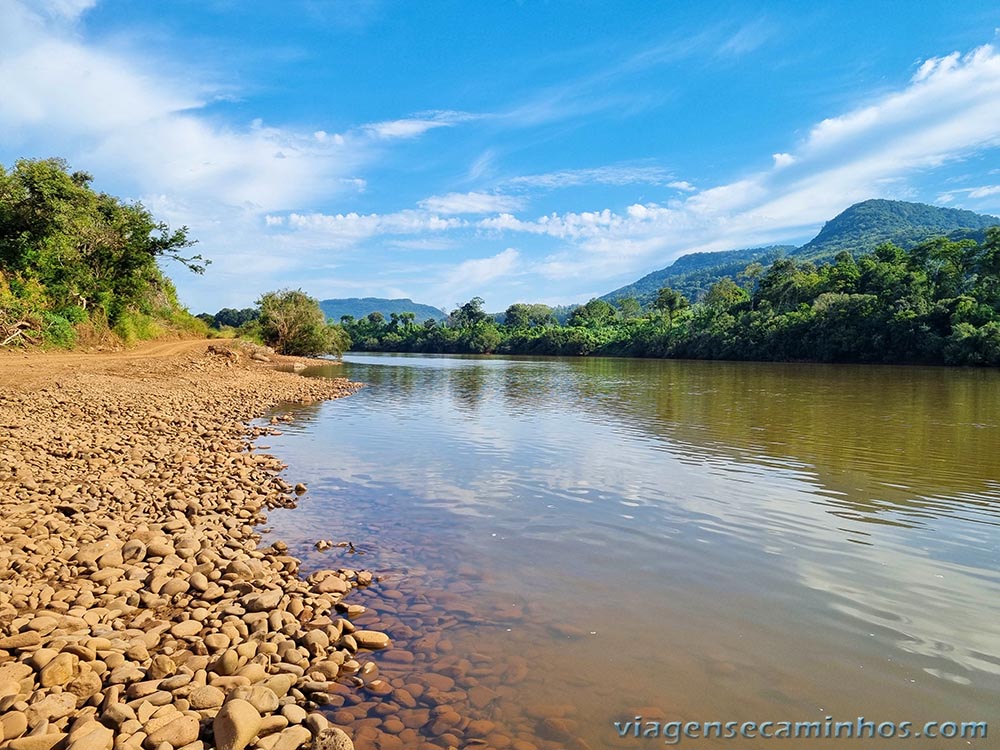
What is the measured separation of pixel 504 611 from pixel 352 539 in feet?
10.3

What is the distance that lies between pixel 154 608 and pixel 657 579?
5.40 meters

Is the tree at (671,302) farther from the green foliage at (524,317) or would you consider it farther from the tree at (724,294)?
the green foliage at (524,317)

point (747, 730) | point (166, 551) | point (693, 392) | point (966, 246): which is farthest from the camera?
point (966, 246)

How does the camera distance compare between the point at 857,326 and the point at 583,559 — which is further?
the point at 857,326

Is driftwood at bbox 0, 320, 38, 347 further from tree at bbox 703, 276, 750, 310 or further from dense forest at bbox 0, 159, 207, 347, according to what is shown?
tree at bbox 703, 276, 750, 310

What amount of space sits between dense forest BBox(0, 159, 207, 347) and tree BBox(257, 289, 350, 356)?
2550 centimetres

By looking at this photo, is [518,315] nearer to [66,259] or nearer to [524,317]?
[524,317]

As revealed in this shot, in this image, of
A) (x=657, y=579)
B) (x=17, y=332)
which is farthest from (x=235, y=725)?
(x=17, y=332)

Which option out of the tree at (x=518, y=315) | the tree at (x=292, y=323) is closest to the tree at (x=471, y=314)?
the tree at (x=518, y=315)

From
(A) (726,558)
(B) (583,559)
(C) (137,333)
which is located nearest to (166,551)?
(B) (583,559)

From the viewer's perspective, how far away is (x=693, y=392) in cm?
3422

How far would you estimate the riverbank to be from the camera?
3984 millimetres

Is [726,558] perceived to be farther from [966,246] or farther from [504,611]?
A: [966,246]

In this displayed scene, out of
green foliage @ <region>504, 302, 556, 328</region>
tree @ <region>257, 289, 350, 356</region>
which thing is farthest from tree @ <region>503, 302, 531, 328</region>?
tree @ <region>257, 289, 350, 356</region>
